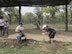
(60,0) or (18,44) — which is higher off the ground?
(60,0)

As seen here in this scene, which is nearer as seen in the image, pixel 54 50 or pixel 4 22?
pixel 54 50

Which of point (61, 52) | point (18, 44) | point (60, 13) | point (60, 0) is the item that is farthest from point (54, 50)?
point (60, 13)

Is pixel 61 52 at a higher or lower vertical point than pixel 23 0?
lower

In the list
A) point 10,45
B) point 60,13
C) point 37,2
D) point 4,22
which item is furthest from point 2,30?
point 60,13

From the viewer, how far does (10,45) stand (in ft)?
44.8

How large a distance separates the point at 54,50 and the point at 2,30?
771 cm

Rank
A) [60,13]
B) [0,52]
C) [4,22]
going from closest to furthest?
[0,52] → [4,22] → [60,13]

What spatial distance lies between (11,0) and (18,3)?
93 centimetres

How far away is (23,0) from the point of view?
23.9m

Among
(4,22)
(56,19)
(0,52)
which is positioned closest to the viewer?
(0,52)

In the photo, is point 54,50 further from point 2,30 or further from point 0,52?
point 2,30

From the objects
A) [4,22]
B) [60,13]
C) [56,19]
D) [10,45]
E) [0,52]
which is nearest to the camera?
[0,52]

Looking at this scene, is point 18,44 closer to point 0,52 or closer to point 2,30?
point 0,52

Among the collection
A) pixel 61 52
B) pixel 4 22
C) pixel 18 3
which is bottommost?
pixel 61 52
